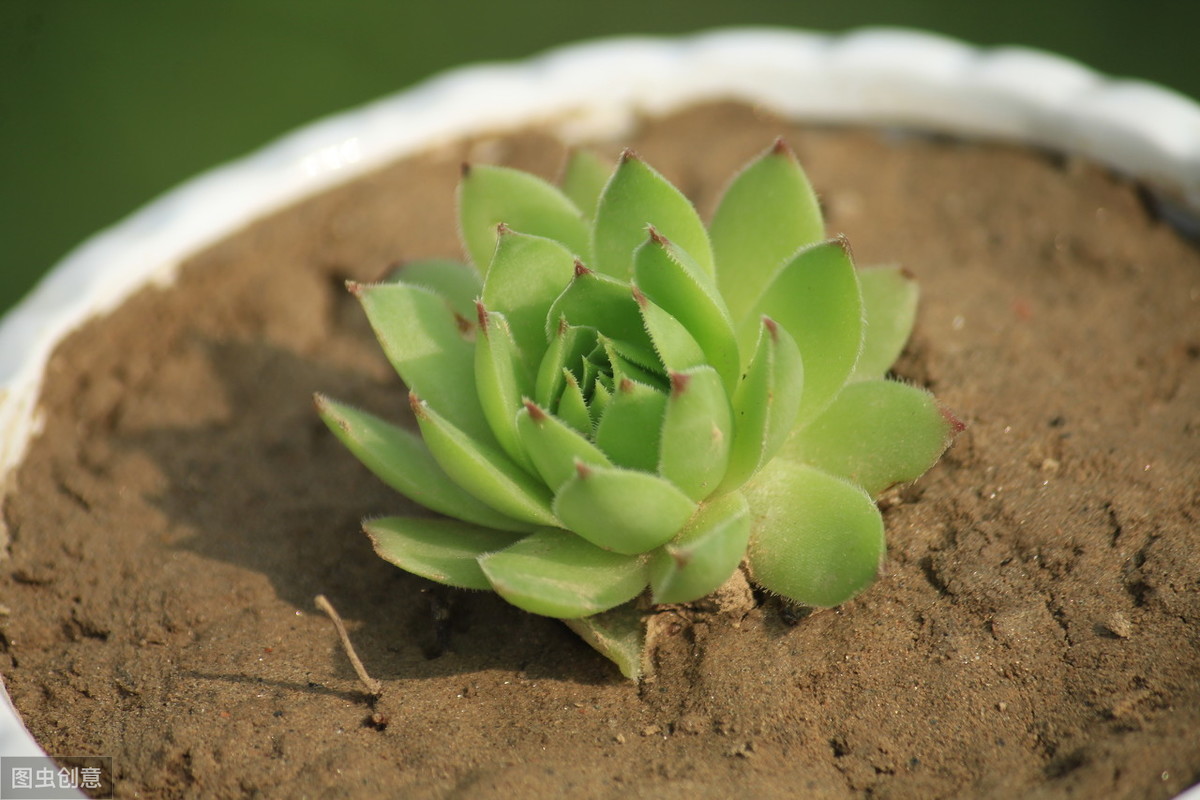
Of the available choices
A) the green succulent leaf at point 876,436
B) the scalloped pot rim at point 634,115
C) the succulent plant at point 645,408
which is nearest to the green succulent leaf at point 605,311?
the succulent plant at point 645,408

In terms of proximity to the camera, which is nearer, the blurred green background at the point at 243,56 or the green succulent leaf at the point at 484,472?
the green succulent leaf at the point at 484,472

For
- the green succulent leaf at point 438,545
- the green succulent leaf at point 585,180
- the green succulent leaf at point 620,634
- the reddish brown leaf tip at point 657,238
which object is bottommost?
the green succulent leaf at point 620,634

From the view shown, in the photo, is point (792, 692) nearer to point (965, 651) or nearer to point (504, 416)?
point (965, 651)

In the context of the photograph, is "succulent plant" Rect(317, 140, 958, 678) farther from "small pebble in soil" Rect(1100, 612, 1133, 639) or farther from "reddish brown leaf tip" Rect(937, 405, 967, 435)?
"small pebble in soil" Rect(1100, 612, 1133, 639)

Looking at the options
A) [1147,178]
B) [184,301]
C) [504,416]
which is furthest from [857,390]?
[184,301]

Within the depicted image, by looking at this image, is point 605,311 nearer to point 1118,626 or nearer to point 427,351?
point 427,351

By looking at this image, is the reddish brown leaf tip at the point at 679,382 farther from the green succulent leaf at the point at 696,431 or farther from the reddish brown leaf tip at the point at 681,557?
the reddish brown leaf tip at the point at 681,557

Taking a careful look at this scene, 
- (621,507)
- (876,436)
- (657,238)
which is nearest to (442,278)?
(657,238)
